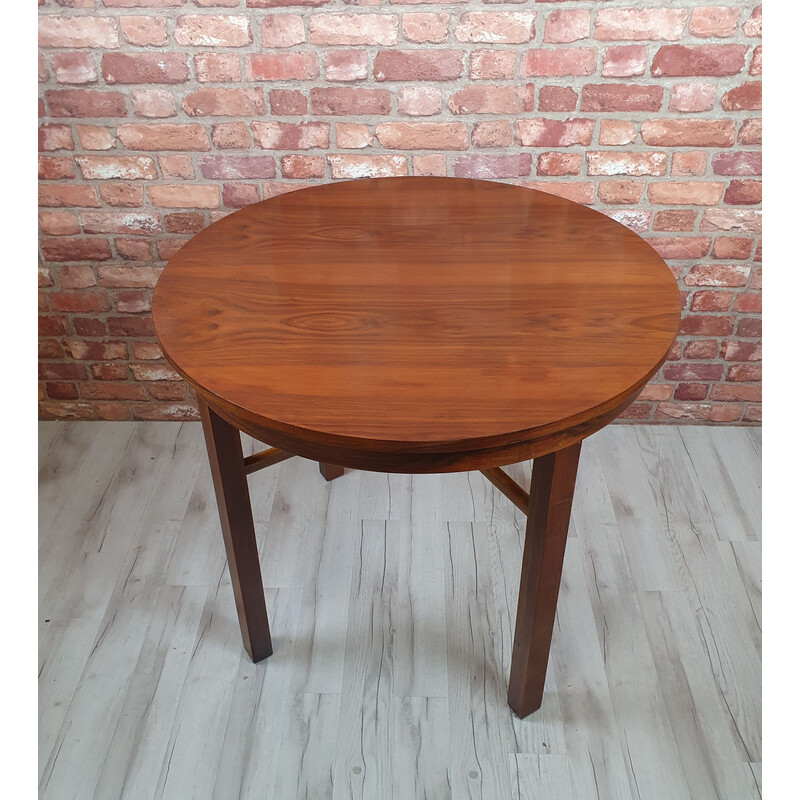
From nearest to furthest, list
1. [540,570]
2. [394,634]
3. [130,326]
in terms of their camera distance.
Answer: [540,570]
[394,634]
[130,326]

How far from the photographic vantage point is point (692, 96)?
1.96 meters

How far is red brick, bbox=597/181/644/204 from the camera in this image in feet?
6.89

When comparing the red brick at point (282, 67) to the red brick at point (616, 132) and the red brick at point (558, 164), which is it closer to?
the red brick at point (558, 164)

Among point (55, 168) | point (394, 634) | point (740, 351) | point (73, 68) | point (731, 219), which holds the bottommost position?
point (394, 634)

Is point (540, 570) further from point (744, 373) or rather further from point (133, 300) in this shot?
point (133, 300)

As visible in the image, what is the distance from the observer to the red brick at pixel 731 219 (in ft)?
6.97

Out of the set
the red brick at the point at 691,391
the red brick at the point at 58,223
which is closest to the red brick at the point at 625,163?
the red brick at the point at 691,391

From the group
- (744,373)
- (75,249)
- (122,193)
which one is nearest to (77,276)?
(75,249)

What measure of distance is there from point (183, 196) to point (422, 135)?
2.19ft

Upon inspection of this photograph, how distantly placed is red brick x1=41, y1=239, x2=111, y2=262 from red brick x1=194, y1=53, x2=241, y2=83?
1.85 ft

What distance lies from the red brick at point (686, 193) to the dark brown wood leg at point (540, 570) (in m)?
1.04

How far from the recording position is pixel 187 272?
1.46m

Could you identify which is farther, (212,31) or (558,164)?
(558,164)

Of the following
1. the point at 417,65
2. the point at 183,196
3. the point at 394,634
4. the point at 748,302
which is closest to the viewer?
the point at 394,634
